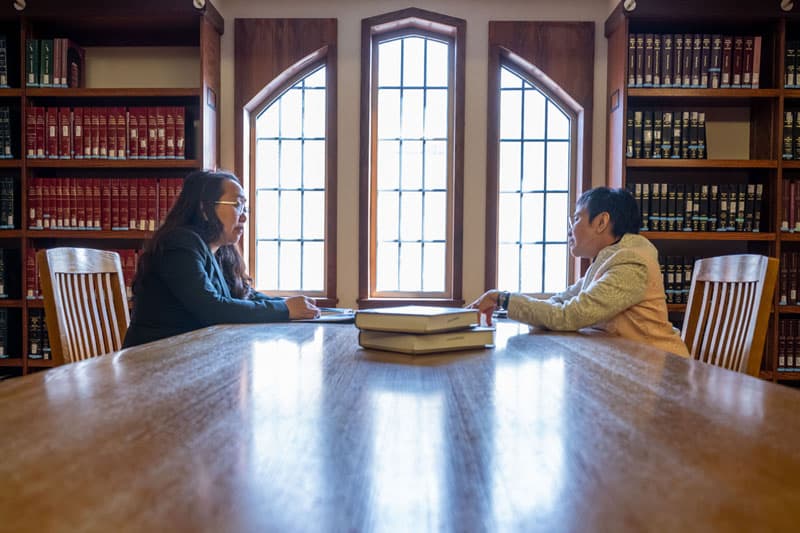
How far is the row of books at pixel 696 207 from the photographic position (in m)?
3.18

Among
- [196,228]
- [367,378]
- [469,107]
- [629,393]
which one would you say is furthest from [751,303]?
[469,107]

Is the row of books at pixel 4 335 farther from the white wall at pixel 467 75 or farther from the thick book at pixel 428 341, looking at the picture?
the thick book at pixel 428 341

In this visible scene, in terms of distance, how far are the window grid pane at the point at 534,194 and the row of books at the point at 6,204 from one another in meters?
2.63

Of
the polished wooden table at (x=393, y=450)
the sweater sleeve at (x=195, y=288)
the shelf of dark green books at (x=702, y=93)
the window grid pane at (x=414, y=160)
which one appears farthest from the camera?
the window grid pane at (x=414, y=160)

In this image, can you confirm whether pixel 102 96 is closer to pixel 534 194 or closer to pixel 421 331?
pixel 534 194

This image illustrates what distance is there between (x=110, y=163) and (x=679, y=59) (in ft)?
9.73

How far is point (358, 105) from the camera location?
3.47 metres

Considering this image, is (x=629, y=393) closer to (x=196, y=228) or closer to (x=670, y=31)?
(x=196, y=228)

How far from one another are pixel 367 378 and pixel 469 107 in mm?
2797

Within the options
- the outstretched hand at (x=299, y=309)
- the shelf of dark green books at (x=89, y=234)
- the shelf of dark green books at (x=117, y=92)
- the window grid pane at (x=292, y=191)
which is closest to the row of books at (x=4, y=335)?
the shelf of dark green books at (x=89, y=234)

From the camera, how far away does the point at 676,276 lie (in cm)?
320

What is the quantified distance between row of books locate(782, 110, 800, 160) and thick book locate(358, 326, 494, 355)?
2.70 m

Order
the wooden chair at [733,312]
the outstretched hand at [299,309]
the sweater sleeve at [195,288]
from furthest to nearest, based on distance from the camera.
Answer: the outstretched hand at [299,309] < the sweater sleeve at [195,288] < the wooden chair at [733,312]

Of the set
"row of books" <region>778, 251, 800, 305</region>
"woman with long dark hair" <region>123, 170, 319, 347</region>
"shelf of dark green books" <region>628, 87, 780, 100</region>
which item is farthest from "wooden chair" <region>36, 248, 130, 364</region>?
"row of books" <region>778, 251, 800, 305</region>
